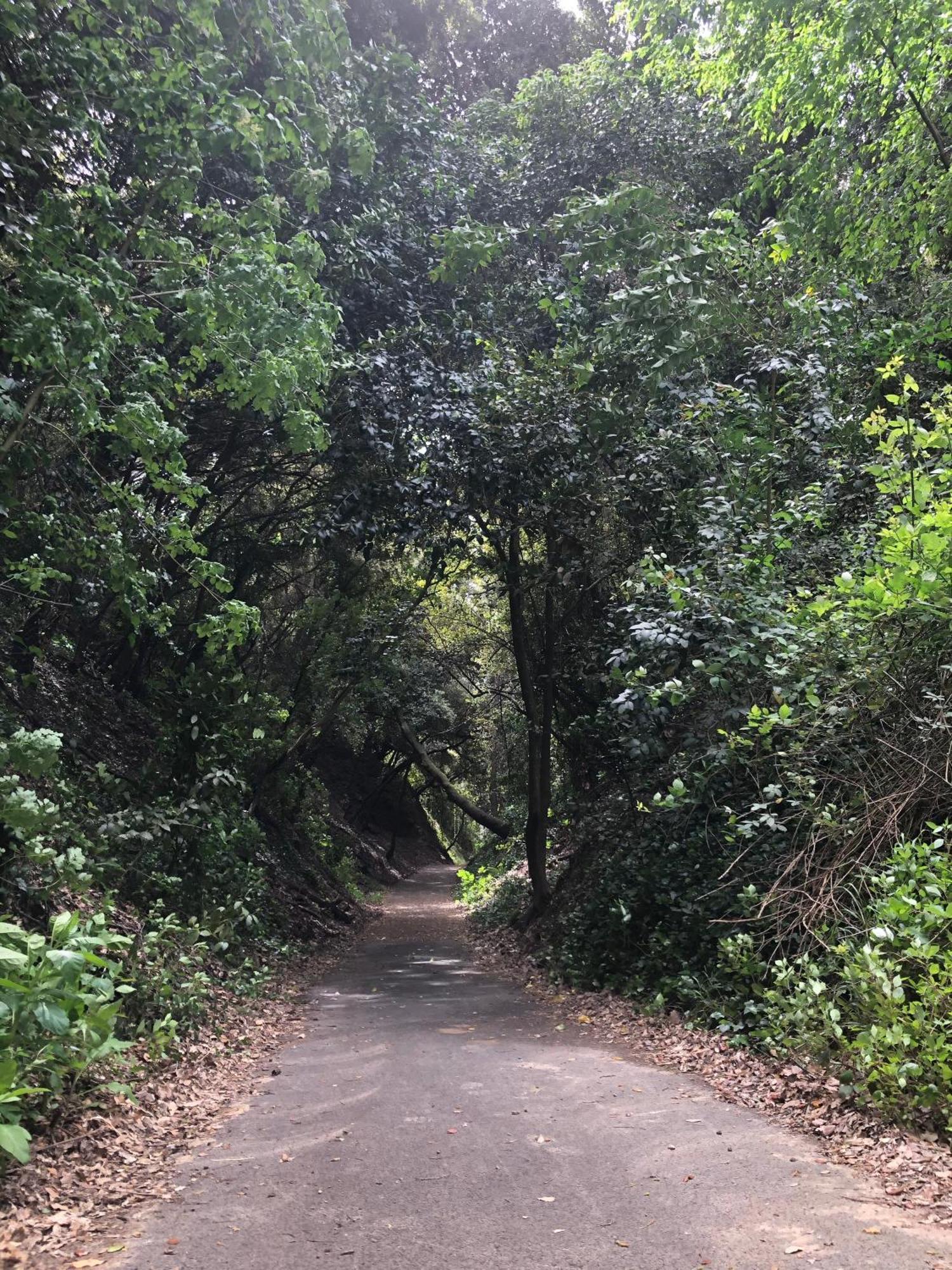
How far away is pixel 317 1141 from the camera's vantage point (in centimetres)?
490

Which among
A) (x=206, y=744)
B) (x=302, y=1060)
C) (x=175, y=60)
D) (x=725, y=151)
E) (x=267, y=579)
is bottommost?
(x=302, y=1060)

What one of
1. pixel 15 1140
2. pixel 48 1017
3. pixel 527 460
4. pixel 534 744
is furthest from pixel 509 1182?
pixel 534 744

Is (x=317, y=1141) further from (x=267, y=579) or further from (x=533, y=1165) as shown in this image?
(x=267, y=579)

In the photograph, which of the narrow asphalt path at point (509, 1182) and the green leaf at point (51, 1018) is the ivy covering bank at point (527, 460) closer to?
the green leaf at point (51, 1018)

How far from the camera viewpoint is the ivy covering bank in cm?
585

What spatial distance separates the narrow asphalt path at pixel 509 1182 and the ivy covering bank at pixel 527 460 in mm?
856

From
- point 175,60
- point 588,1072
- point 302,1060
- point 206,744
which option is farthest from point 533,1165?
point 175,60

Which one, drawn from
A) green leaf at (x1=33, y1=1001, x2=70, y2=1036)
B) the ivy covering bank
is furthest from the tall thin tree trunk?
green leaf at (x1=33, y1=1001, x2=70, y2=1036)

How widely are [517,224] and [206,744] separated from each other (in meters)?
8.44

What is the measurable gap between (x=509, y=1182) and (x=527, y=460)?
7893 millimetres

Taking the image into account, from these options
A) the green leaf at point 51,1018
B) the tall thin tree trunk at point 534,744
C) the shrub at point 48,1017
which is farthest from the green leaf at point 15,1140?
the tall thin tree trunk at point 534,744

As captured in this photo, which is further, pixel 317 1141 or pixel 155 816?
pixel 155 816

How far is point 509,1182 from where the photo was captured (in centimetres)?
423

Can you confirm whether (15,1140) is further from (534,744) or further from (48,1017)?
(534,744)
